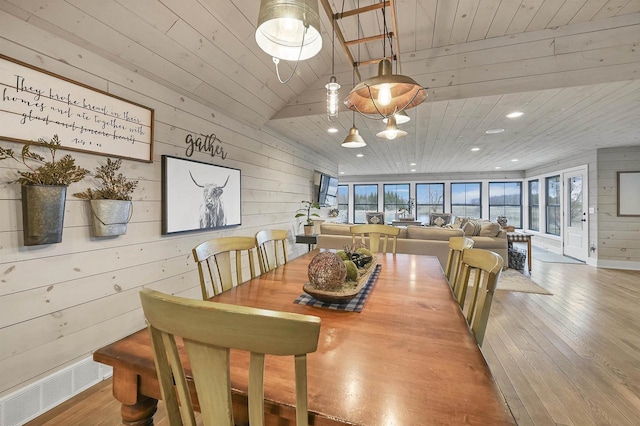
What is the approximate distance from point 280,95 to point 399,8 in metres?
1.49

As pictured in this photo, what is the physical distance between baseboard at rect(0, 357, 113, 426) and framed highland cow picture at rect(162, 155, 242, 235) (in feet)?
3.39

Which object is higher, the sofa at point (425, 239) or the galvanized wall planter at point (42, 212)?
the galvanized wall planter at point (42, 212)

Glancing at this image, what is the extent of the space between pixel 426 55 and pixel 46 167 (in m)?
3.24

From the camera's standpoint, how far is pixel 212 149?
2.79 metres

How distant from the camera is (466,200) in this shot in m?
9.37

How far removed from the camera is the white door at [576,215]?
5.52m

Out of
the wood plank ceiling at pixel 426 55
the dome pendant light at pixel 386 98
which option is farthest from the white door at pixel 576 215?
the dome pendant light at pixel 386 98

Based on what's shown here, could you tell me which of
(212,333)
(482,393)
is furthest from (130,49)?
(482,393)

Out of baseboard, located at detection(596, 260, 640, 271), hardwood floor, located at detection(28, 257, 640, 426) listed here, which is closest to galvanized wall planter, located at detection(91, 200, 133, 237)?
hardwood floor, located at detection(28, 257, 640, 426)

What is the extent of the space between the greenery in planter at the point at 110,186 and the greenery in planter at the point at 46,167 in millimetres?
166

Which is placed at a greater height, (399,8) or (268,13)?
(399,8)

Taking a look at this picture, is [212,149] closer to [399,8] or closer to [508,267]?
[399,8]

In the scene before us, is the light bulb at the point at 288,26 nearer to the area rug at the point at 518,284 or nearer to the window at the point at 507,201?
the area rug at the point at 518,284

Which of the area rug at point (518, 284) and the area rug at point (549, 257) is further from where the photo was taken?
the area rug at point (549, 257)
